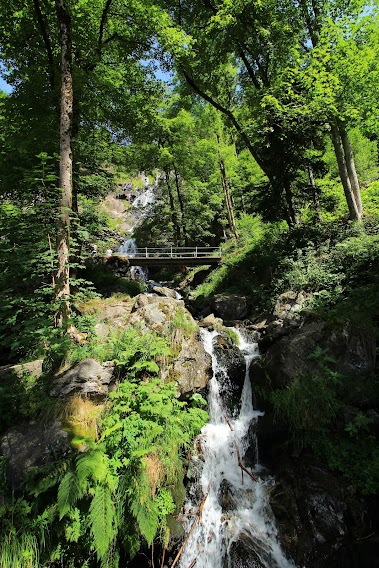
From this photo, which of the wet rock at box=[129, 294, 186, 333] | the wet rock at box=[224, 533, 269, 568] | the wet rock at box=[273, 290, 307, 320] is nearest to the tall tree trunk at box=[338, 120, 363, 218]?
the wet rock at box=[273, 290, 307, 320]

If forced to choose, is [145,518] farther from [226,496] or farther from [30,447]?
[226,496]

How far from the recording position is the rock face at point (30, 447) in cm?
381

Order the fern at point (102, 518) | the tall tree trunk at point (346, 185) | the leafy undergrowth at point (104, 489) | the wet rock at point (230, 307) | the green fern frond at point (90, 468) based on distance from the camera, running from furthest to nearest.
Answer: the wet rock at point (230, 307) → the tall tree trunk at point (346, 185) → the green fern frond at point (90, 468) → the leafy undergrowth at point (104, 489) → the fern at point (102, 518)

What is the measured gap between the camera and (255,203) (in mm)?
13719

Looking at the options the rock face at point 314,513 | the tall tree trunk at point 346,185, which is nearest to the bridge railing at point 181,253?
the tall tree trunk at point 346,185

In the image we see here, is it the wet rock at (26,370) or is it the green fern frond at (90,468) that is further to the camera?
the wet rock at (26,370)

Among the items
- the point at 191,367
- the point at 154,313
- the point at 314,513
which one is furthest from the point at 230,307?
the point at 314,513

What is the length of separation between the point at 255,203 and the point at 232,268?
3.51 meters

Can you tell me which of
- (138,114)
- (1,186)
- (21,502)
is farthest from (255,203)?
(21,502)

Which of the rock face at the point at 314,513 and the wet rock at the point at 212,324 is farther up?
the wet rock at the point at 212,324

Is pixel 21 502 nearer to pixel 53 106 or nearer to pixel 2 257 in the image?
pixel 2 257

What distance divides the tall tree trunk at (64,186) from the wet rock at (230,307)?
27.3ft

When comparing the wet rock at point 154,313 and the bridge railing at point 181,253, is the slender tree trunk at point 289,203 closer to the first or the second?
the bridge railing at point 181,253

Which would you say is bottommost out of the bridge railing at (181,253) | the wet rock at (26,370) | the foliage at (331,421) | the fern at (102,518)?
the foliage at (331,421)
